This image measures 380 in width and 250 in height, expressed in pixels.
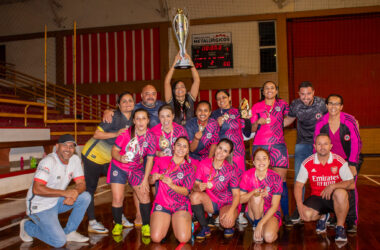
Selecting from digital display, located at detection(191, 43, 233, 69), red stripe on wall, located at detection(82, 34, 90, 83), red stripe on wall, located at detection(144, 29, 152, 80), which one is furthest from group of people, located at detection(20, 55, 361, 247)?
red stripe on wall, located at detection(82, 34, 90, 83)

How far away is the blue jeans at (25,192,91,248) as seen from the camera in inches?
126

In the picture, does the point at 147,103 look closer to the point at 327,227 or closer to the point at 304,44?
the point at 327,227

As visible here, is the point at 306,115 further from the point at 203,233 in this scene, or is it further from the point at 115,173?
the point at 115,173

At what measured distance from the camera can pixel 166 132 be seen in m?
3.52

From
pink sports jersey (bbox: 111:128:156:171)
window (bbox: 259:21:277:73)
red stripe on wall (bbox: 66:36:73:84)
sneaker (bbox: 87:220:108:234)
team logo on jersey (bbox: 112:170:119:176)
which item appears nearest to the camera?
pink sports jersey (bbox: 111:128:156:171)

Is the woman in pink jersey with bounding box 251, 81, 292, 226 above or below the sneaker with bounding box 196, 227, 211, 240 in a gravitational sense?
above

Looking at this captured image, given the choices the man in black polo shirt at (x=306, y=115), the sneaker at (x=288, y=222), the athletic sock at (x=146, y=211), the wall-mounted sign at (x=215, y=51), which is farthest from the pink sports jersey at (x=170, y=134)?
the wall-mounted sign at (x=215, y=51)

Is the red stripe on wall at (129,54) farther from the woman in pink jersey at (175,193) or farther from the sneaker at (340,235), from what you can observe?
the sneaker at (340,235)

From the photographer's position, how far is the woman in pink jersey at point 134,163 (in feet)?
11.2

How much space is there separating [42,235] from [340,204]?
3120mm

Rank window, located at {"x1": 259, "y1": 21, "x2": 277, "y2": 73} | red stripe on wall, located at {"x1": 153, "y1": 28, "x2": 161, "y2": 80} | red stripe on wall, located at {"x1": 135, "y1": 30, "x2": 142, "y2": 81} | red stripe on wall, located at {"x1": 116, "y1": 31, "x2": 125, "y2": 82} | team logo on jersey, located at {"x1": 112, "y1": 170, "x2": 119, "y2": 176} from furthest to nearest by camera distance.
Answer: red stripe on wall, located at {"x1": 116, "y1": 31, "x2": 125, "y2": 82}, red stripe on wall, located at {"x1": 135, "y1": 30, "x2": 142, "y2": 81}, red stripe on wall, located at {"x1": 153, "y1": 28, "x2": 161, "y2": 80}, window, located at {"x1": 259, "y1": 21, "x2": 277, "y2": 73}, team logo on jersey, located at {"x1": 112, "y1": 170, "x2": 119, "y2": 176}

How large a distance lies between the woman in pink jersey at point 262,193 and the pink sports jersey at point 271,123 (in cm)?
45

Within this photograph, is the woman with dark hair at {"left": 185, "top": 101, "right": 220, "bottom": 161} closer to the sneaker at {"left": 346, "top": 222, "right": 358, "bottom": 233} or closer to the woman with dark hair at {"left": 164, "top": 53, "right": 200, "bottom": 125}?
the woman with dark hair at {"left": 164, "top": 53, "right": 200, "bottom": 125}

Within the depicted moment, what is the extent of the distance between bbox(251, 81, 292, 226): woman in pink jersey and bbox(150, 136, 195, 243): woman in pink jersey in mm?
997
